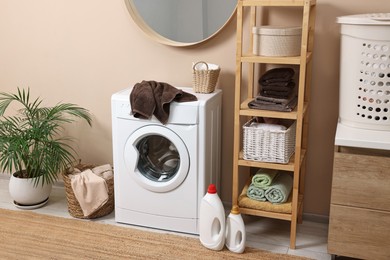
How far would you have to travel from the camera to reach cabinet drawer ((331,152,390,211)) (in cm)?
217

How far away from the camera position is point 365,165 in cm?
Result: 219

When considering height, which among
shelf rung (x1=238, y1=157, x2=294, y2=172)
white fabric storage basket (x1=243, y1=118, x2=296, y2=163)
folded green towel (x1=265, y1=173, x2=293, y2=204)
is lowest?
folded green towel (x1=265, y1=173, x2=293, y2=204)

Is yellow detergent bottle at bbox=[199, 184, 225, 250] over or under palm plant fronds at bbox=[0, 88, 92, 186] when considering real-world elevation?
under

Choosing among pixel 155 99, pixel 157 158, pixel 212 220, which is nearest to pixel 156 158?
pixel 157 158

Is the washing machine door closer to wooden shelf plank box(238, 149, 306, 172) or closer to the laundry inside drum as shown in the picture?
the laundry inside drum

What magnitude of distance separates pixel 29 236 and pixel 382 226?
5.68ft

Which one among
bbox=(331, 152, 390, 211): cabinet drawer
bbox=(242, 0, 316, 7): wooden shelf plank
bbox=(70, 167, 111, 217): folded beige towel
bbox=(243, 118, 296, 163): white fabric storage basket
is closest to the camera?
bbox=(331, 152, 390, 211): cabinet drawer

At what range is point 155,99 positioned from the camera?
2.55m

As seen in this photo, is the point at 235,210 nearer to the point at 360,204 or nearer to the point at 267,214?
the point at 267,214

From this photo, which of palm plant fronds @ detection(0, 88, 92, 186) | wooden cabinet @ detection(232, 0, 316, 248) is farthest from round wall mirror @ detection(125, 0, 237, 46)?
palm plant fronds @ detection(0, 88, 92, 186)

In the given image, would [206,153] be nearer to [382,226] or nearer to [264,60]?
[264,60]

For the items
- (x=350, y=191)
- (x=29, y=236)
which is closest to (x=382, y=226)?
(x=350, y=191)

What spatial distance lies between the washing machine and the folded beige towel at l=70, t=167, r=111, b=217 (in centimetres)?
9

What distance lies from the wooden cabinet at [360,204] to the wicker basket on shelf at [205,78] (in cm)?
77
